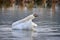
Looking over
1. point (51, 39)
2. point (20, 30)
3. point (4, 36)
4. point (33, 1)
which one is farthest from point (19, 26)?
point (33, 1)

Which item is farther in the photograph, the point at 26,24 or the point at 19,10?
the point at 19,10

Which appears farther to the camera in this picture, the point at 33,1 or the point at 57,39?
the point at 33,1

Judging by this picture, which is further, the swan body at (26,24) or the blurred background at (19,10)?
the blurred background at (19,10)

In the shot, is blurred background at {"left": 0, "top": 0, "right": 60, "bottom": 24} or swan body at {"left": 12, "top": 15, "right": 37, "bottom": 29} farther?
blurred background at {"left": 0, "top": 0, "right": 60, "bottom": 24}

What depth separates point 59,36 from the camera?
455 inches

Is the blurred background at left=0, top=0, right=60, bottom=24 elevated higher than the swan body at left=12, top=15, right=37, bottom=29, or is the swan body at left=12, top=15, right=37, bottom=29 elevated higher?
the swan body at left=12, top=15, right=37, bottom=29

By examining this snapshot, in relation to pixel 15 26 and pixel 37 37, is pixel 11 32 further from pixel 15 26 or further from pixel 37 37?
pixel 37 37

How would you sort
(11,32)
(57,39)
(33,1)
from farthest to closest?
1. (33,1)
2. (11,32)
3. (57,39)

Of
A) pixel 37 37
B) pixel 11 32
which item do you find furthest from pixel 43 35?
pixel 11 32

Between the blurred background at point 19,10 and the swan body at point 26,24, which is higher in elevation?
the swan body at point 26,24

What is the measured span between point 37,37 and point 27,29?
4.74 feet

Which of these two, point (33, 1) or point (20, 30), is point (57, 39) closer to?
point (20, 30)

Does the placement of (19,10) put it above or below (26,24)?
below

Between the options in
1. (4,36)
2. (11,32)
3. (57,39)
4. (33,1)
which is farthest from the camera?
(33,1)
